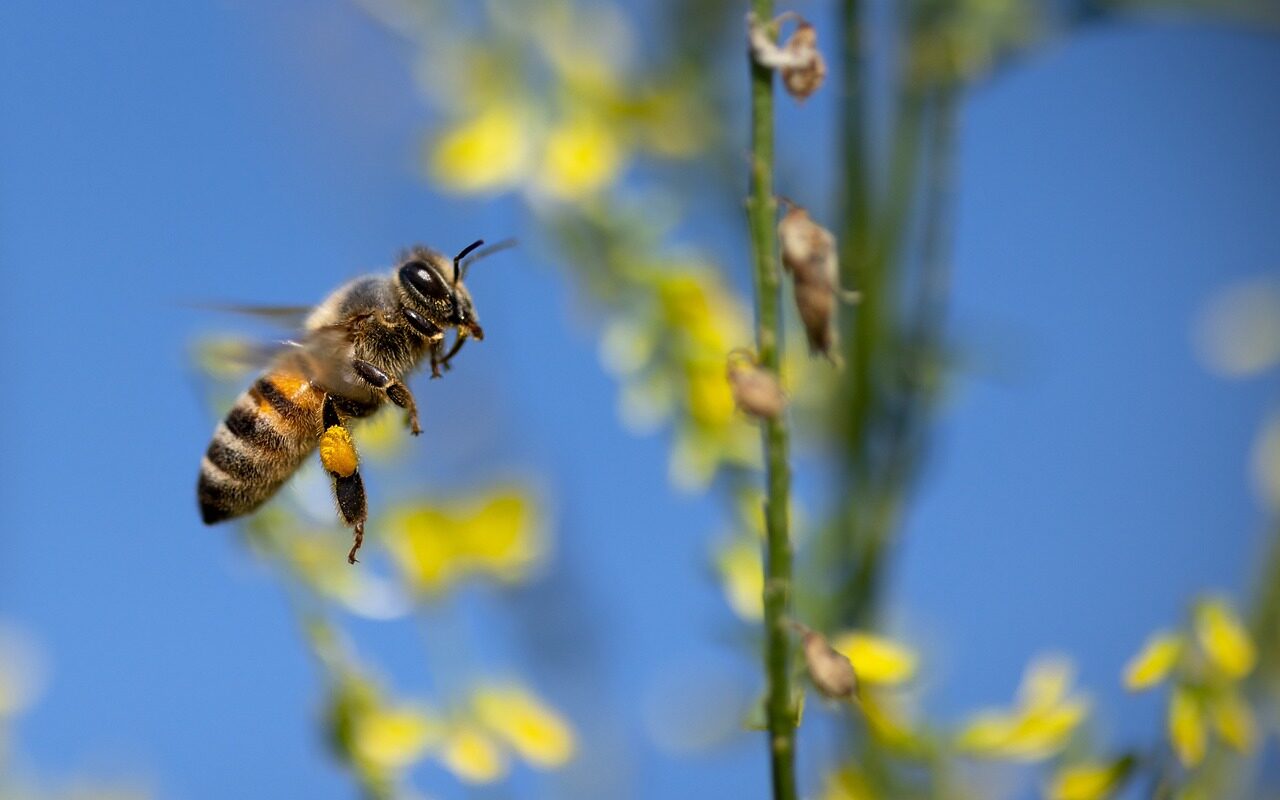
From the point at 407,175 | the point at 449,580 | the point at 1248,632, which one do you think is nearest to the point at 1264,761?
the point at 1248,632

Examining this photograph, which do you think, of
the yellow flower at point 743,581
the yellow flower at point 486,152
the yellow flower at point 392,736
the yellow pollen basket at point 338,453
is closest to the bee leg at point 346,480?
the yellow pollen basket at point 338,453

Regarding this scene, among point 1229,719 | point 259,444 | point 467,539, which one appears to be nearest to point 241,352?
point 259,444

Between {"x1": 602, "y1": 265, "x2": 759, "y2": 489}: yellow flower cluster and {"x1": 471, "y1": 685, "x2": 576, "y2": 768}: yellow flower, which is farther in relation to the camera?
{"x1": 602, "y1": 265, "x2": 759, "y2": 489}: yellow flower cluster

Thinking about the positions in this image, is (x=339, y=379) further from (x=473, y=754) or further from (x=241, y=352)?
(x=473, y=754)

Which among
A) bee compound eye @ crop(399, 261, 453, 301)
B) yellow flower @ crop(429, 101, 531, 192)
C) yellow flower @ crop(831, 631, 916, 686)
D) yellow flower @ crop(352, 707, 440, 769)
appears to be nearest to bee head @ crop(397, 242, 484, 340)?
bee compound eye @ crop(399, 261, 453, 301)

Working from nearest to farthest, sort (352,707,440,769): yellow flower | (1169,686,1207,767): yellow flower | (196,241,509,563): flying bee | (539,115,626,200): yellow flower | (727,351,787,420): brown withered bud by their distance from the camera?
(727,351,787,420): brown withered bud, (1169,686,1207,767): yellow flower, (352,707,440,769): yellow flower, (196,241,509,563): flying bee, (539,115,626,200): yellow flower

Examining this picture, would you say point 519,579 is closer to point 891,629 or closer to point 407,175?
point 891,629

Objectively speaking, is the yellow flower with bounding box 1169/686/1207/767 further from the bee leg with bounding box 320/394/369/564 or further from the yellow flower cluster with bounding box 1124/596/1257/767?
the bee leg with bounding box 320/394/369/564
